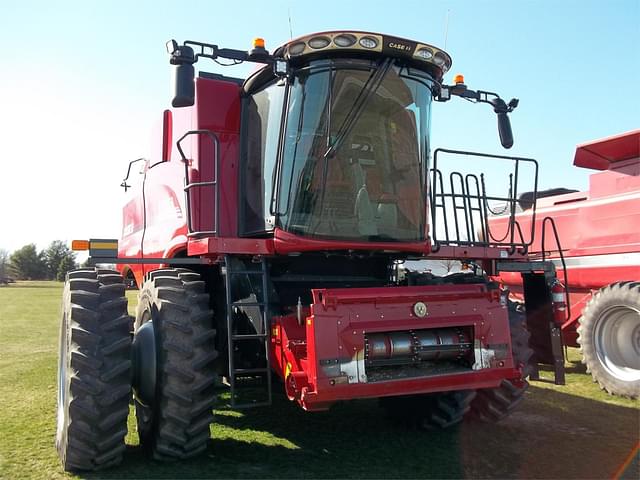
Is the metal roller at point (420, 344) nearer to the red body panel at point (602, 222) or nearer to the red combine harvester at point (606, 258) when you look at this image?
the red combine harvester at point (606, 258)

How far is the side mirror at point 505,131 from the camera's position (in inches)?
213

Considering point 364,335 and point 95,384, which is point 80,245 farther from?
point 364,335

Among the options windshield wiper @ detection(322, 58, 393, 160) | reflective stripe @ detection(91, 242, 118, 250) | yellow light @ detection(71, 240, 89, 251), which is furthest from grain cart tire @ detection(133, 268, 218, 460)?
windshield wiper @ detection(322, 58, 393, 160)

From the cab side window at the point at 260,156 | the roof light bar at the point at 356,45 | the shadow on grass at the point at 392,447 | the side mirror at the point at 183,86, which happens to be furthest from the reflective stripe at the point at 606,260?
the side mirror at the point at 183,86

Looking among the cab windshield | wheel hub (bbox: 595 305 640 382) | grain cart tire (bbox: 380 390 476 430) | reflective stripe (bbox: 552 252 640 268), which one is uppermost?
the cab windshield

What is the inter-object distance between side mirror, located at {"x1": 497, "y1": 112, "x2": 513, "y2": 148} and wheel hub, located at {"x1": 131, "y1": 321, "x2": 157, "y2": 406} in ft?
11.3

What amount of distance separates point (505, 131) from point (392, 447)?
294 cm

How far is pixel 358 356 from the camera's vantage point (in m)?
4.05

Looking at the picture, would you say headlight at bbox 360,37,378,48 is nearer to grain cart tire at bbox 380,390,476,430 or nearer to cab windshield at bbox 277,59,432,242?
cab windshield at bbox 277,59,432,242

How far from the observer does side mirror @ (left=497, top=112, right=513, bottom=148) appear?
5418 mm

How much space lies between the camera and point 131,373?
14.0 ft

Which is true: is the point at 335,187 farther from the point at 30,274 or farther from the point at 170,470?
the point at 30,274

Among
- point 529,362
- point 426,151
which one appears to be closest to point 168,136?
point 426,151

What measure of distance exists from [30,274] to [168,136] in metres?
80.6
